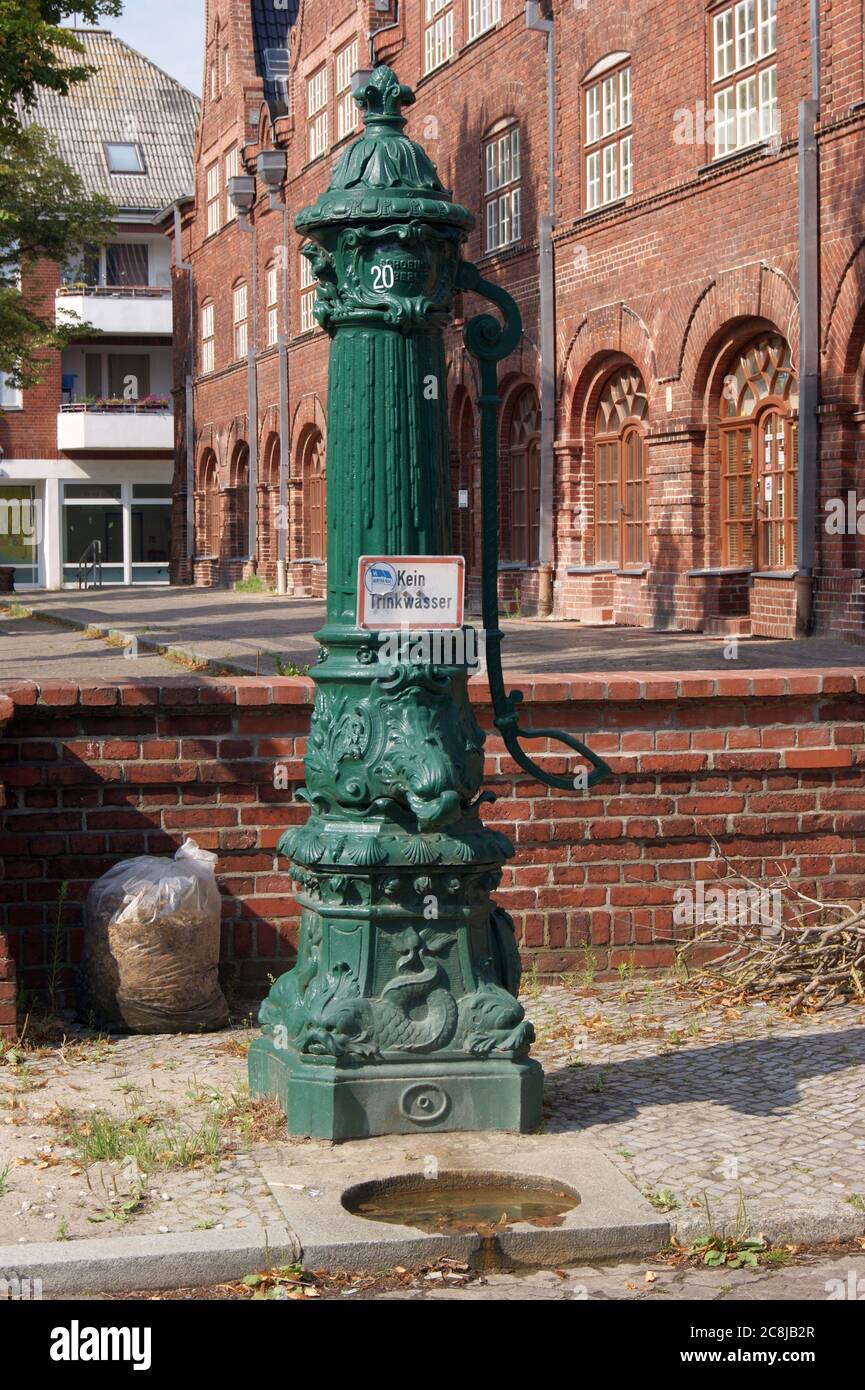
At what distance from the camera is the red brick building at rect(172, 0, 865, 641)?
59.1 feet

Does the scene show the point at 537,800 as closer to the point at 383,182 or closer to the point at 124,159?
the point at 383,182

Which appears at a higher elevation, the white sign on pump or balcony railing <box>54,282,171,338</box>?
balcony railing <box>54,282,171,338</box>

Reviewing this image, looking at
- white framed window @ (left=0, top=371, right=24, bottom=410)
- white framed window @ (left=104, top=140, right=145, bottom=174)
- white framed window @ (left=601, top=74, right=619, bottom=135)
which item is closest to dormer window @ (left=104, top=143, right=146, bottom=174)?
white framed window @ (left=104, top=140, right=145, bottom=174)

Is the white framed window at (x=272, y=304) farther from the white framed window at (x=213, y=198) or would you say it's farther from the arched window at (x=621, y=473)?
the arched window at (x=621, y=473)

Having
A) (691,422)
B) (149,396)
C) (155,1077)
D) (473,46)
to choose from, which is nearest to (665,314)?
(691,422)

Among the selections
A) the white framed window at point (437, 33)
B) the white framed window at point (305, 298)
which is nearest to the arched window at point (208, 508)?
the white framed window at point (305, 298)

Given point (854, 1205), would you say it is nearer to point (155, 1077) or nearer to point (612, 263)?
point (155, 1077)

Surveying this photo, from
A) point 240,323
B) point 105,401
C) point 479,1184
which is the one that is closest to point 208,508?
point 240,323

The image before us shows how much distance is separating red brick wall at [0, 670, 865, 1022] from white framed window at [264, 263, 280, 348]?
32374 mm

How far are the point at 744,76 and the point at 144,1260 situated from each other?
17910 mm

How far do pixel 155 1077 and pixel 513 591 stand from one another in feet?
67.8

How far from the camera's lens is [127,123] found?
55969 millimetres

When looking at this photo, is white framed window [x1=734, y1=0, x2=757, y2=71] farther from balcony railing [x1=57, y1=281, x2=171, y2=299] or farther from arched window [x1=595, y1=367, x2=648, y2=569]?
balcony railing [x1=57, y1=281, x2=171, y2=299]

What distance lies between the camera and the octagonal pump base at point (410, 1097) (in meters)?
5.03
